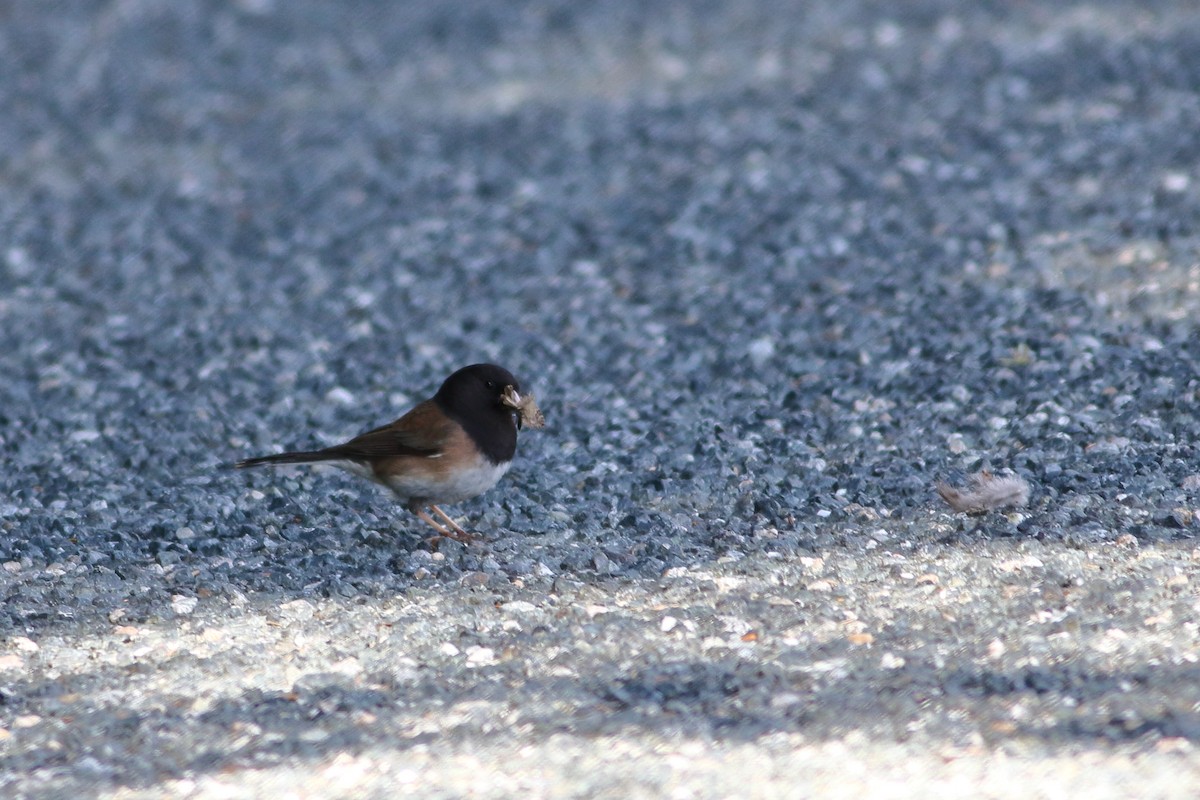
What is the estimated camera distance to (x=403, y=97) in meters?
12.0

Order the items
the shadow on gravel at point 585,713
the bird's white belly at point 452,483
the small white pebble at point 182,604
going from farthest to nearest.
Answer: the bird's white belly at point 452,483 → the small white pebble at point 182,604 → the shadow on gravel at point 585,713

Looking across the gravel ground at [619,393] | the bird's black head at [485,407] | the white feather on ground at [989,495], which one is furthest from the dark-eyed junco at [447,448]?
the white feather on ground at [989,495]

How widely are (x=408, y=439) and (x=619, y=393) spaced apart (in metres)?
1.74

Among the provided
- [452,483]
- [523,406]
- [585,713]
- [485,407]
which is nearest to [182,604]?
[452,483]

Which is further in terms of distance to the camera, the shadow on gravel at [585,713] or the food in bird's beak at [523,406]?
the food in bird's beak at [523,406]

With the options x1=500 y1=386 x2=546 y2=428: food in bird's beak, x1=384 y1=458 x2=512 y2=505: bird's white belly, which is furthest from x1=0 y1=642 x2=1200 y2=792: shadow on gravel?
x1=500 y1=386 x2=546 y2=428: food in bird's beak

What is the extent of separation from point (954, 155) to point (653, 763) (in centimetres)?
682

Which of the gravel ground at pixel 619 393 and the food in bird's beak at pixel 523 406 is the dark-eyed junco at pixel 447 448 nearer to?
the food in bird's beak at pixel 523 406

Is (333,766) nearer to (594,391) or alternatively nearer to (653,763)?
(653,763)

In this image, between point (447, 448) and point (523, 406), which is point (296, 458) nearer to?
point (447, 448)

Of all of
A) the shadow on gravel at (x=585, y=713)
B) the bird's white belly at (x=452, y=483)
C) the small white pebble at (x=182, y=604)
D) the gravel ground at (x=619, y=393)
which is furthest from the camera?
the bird's white belly at (x=452, y=483)

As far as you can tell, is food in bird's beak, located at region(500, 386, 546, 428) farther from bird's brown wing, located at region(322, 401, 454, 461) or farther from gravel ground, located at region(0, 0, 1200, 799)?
gravel ground, located at region(0, 0, 1200, 799)

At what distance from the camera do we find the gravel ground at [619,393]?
4.05 meters

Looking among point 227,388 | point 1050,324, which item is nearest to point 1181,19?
point 1050,324
